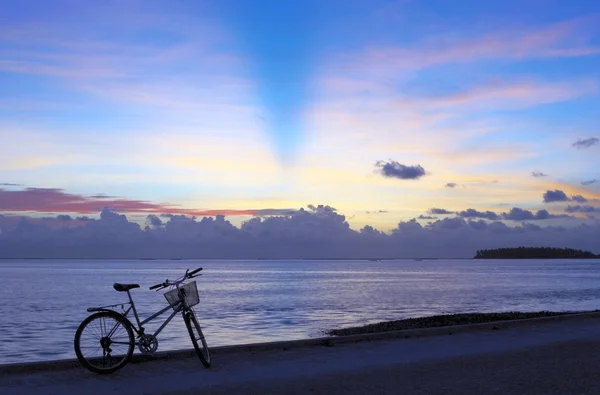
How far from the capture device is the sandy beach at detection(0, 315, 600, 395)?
961 centimetres

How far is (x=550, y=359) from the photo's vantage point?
41.2 ft

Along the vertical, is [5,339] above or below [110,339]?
below

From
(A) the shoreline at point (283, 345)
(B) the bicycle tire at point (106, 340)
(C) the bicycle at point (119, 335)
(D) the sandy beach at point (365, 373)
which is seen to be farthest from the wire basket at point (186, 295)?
(A) the shoreline at point (283, 345)

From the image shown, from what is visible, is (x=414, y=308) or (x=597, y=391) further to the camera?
(x=414, y=308)

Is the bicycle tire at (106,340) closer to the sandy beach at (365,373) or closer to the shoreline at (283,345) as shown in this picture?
the sandy beach at (365,373)

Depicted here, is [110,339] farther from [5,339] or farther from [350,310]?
[350,310]

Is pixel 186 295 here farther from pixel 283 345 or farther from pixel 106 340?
pixel 283 345

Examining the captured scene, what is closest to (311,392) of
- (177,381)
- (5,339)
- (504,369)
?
(177,381)

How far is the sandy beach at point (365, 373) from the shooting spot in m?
9.61

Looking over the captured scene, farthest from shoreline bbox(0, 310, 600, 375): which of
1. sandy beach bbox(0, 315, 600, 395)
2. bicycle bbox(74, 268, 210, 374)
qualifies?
bicycle bbox(74, 268, 210, 374)

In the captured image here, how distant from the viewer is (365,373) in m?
10.9

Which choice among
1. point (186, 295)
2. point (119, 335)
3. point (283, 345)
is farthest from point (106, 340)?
point (283, 345)

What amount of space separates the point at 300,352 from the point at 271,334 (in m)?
13.8

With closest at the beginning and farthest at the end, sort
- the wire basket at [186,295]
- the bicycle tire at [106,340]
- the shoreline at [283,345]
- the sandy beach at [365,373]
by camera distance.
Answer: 1. the sandy beach at [365,373]
2. the bicycle tire at [106,340]
3. the shoreline at [283,345]
4. the wire basket at [186,295]
